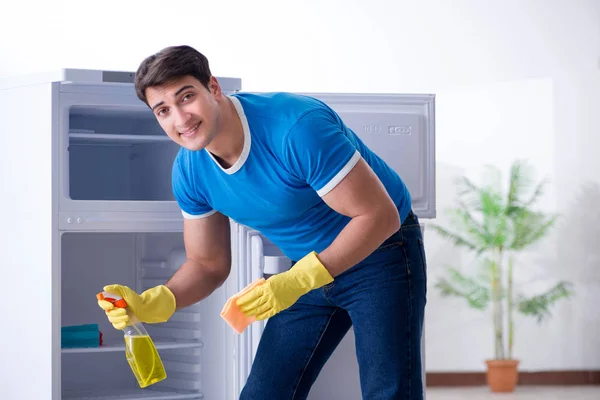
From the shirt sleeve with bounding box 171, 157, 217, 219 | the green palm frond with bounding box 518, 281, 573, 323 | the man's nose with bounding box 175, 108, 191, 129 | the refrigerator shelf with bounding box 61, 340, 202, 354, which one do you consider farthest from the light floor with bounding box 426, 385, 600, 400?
the man's nose with bounding box 175, 108, 191, 129

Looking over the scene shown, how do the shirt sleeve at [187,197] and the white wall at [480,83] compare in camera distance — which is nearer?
the shirt sleeve at [187,197]

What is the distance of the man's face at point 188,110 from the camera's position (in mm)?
2020

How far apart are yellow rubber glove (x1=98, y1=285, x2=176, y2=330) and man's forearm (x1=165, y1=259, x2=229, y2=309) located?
4cm

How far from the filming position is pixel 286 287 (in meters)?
2.05

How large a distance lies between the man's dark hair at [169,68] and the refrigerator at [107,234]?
78 cm

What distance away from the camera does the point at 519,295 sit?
5.79 m

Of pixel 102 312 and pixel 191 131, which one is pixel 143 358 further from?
pixel 102 312

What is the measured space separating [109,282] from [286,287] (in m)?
1.57

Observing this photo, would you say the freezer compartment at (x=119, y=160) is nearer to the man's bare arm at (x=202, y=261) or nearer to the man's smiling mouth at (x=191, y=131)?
the man's bare arm at (x=202, y=261)

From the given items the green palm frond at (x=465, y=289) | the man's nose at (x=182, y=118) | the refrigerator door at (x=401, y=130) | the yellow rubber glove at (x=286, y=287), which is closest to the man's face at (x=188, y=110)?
the man's nose at (x=182, y=118)

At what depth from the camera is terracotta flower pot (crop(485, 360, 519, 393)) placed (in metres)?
5.68

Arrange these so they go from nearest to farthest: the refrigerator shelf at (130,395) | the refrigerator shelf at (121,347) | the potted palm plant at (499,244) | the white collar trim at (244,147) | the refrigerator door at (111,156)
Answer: the white collar trim at (244,147) → the refrigerator door at (111,156) → the refrigerator shelf at (121,347) → the refrigerator shelf at (130,395) → the potted palm plant at (499,244)

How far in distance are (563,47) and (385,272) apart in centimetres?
414

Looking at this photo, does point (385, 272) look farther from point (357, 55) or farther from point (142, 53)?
point (357, 55)
